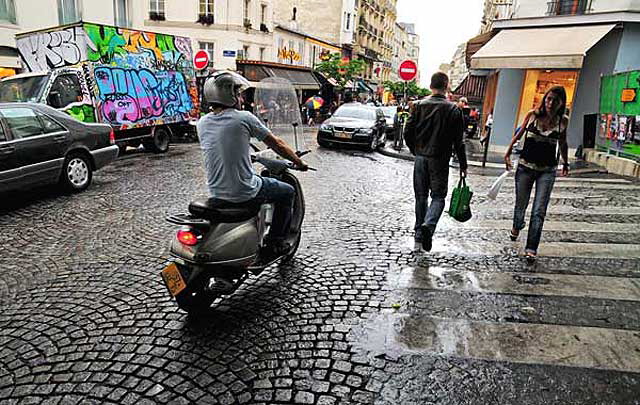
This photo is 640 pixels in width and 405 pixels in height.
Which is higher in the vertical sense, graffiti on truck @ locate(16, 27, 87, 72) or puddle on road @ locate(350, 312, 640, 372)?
graffiti on truck @ locate(16, 27, 87, 72)

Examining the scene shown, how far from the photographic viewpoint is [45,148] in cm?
719

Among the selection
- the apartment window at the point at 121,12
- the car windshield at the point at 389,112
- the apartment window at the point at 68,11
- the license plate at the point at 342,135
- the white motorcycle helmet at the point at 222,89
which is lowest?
the license plate at the point at 342,135

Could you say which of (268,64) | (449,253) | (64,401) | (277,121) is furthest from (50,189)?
(268,64)

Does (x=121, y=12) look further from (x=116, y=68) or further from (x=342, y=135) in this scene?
(x=342, y=135)

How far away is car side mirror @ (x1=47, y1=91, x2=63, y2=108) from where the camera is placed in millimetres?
9925

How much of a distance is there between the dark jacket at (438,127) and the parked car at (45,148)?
19.1 ft

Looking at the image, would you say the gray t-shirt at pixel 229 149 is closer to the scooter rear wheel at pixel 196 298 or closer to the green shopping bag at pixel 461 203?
the scooter rear wheel at pixel 196 298

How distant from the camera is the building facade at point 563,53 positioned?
13.4m

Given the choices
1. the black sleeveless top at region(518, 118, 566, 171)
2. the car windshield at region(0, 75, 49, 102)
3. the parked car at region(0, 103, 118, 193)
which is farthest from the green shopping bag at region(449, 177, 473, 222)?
the car windshield at region(0, 75, 49, 102)

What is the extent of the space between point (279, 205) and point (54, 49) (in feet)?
33.6

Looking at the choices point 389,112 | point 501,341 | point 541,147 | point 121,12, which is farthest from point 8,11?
point 501,341

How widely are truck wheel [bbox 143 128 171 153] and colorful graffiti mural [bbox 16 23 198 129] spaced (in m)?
0.34

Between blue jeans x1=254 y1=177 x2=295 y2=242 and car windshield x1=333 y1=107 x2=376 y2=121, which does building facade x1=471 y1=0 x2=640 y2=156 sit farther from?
blue jeans x1=254 y1=177 x2=295 y2=242

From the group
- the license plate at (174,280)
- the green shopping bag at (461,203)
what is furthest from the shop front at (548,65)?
the license plate at (174,280)
